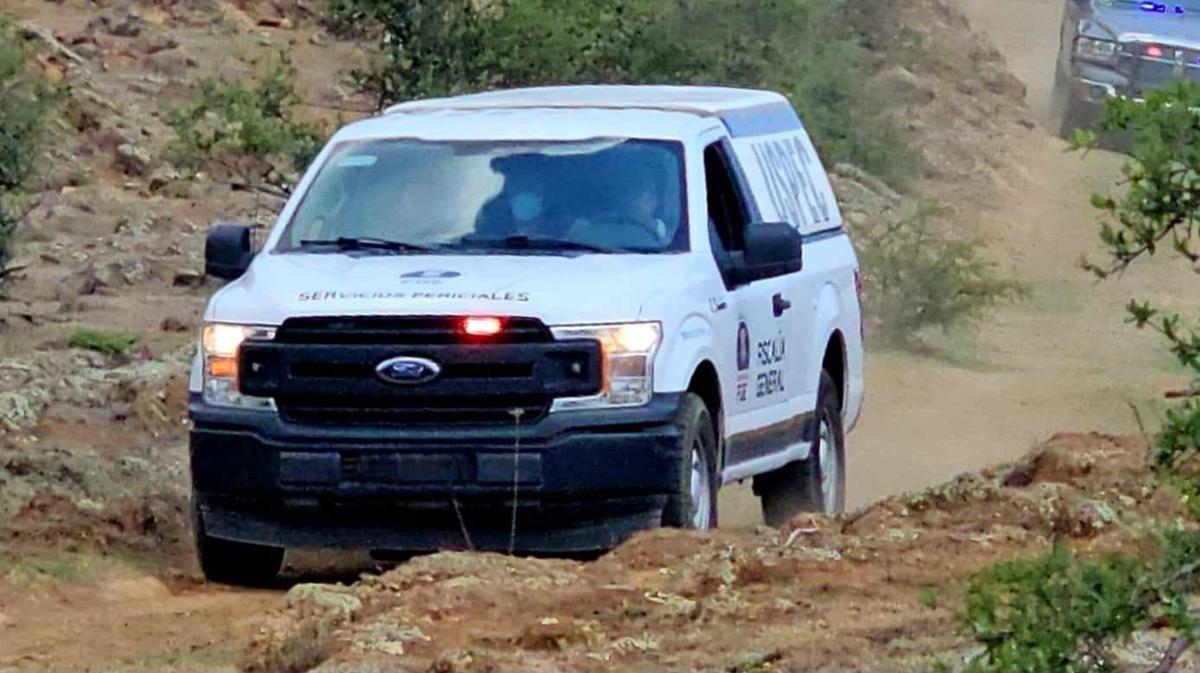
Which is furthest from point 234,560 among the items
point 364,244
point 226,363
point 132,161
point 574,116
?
point 132,161

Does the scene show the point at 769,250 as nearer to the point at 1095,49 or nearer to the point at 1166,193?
the point at 1166,193

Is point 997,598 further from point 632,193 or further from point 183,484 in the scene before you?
point 183,484

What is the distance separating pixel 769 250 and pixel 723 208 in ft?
1.96

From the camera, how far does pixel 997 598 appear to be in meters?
4.45

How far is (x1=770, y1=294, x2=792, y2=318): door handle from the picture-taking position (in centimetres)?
1011

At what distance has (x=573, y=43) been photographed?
56.2 feet

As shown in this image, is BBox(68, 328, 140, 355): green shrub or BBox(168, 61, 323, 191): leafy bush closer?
BBox(68, 328, 140, 355): green shrub

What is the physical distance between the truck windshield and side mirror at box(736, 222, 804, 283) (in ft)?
0.87

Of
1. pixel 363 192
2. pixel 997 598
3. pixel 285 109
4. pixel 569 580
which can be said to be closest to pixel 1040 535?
pixel 569 580

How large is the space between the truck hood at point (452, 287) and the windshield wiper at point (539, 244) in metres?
0.10

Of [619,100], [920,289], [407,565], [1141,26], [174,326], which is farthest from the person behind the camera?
[1141,26]

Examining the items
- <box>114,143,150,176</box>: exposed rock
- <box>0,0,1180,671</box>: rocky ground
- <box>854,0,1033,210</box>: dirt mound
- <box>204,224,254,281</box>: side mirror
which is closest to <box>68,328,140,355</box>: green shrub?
<box>0,0,1180,671</box>: rocky ground

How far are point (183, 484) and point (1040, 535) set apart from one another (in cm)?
435

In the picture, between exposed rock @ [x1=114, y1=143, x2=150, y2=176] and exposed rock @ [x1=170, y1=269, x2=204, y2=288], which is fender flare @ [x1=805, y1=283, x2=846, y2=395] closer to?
exposed rock @ [x1=170, y1=269, x2=204, y2=288]
